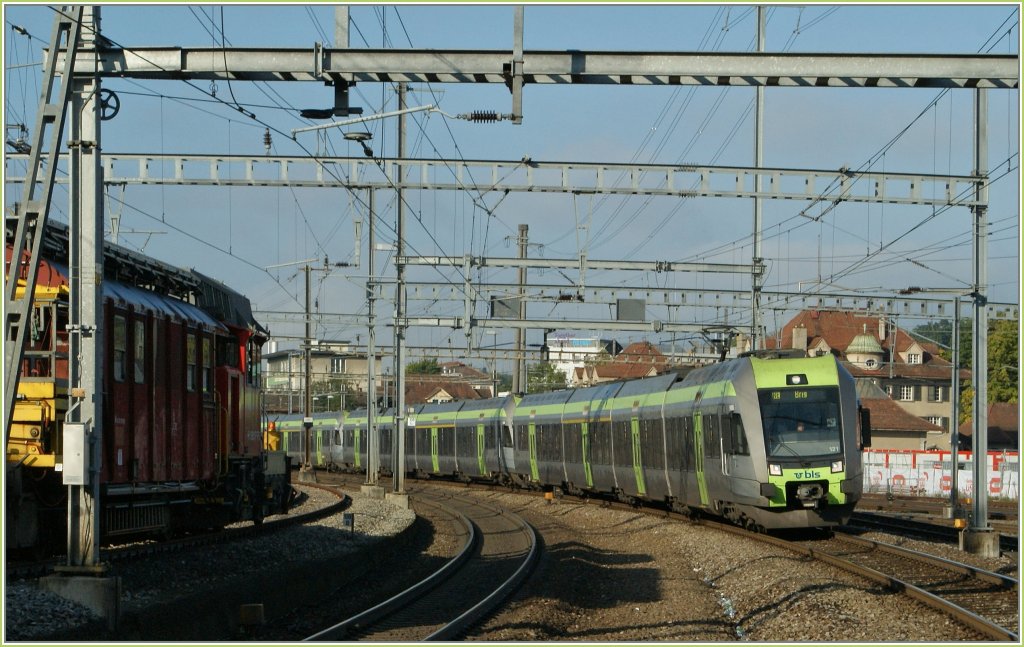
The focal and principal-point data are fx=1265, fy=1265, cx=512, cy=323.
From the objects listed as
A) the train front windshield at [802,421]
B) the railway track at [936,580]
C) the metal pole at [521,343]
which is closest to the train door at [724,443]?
the train front windshield at [802,421]

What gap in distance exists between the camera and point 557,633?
13781 millimetres

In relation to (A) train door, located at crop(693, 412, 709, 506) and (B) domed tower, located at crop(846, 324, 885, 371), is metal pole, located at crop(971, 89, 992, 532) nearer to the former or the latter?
(A) train door, located at crop(693, 412, 709, 506)

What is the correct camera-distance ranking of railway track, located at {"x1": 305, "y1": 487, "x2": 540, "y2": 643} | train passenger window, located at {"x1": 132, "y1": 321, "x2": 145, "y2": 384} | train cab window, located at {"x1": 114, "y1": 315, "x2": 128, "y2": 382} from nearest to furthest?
railway track, located at {"x1": 305, "y1": 487, "x2": 540, "y2": 643} → train cab window, located at {"x1": 114, "y1": 315, "x2": 128, "y2": 382} → train passenger window, located at {"x1": 132, "y1": 321, "x2": 145, "y2": 384}

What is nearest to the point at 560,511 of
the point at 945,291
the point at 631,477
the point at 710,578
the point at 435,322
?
the point at 631,477

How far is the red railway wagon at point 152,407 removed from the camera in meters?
13.7

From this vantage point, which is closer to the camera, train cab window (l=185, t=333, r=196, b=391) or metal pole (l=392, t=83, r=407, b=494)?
train cab window (l=185, t=333, r=196, b=391)

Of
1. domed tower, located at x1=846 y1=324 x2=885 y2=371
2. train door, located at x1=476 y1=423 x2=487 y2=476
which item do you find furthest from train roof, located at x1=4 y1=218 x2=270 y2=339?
domed tower, located at x1=846 y1=324 x2=885 y2=371

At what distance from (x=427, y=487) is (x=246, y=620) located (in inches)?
1464

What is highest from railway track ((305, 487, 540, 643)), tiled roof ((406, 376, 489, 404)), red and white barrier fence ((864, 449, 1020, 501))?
railway track ((305, 487, 540, 643))

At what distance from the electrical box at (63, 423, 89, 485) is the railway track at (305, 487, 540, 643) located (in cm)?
→ 269

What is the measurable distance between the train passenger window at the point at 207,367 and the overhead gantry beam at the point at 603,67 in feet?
22.9

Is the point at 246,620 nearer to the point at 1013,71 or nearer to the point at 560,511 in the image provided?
the point at 1013,71

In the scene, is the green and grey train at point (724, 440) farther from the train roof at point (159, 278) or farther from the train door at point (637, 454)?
the train roof at point (159, 278)

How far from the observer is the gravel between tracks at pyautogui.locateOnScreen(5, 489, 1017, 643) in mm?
12594
